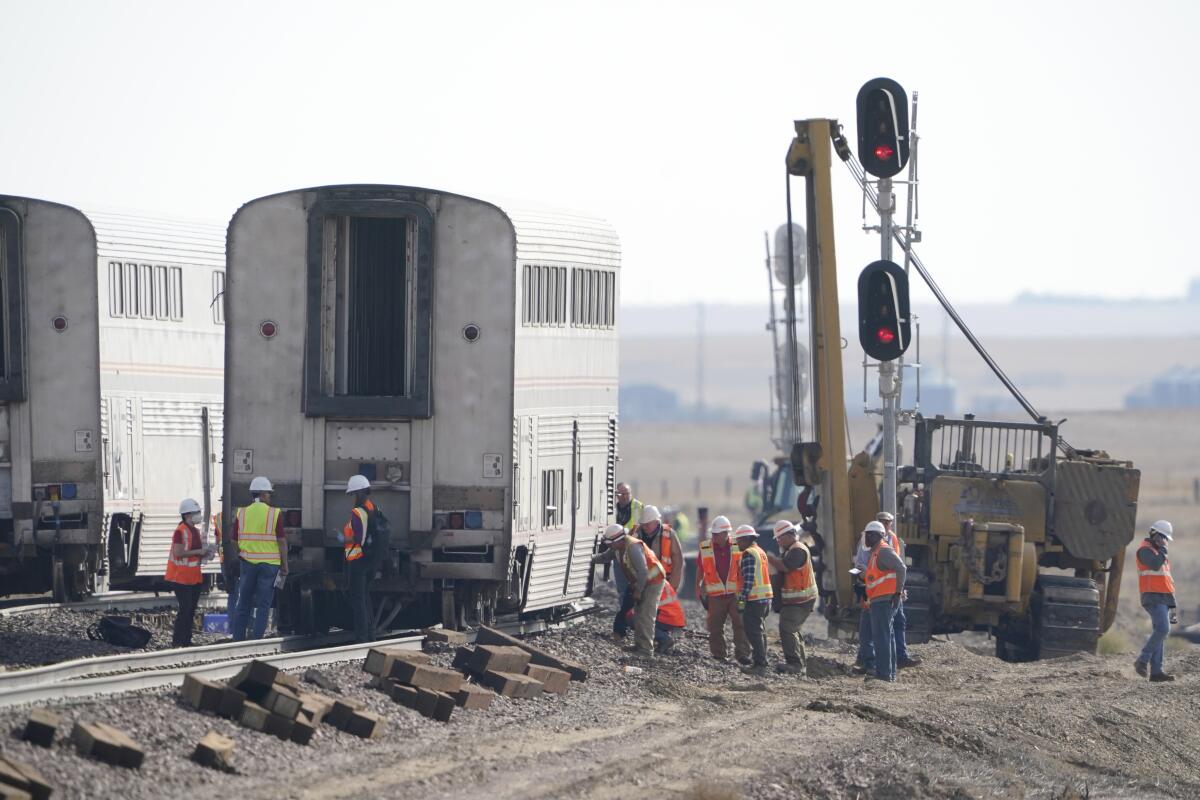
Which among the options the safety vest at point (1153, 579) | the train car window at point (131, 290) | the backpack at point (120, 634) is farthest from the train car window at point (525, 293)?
the safety vest at point (1153, 579)

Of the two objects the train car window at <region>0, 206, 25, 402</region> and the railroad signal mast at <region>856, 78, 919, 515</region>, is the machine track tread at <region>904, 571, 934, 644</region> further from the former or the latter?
the train car window at <region>0, 206, 25, 402</region>

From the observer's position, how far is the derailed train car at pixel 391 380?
1755 cm

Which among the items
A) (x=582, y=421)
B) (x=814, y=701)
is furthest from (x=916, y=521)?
(x=814, y=701)

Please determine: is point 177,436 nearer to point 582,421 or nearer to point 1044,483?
point 582,421

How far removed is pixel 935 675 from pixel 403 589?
18.7 ft

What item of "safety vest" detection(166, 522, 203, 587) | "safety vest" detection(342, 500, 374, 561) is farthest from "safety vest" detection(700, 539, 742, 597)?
"safety vest" detection(166, 522, 203, 587)

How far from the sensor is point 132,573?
21.3 metres

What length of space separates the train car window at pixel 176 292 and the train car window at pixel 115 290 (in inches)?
41.5

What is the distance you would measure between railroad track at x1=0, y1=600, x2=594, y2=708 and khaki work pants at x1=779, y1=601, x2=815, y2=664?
12.5ft

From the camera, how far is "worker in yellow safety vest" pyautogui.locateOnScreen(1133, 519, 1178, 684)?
2055cm

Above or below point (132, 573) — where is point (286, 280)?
above

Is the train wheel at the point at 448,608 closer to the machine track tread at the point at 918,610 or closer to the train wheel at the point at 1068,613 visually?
the machine track tread at the point at 918,610

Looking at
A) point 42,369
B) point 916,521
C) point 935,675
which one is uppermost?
point 42,369

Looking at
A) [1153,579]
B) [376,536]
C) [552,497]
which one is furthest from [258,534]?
[1153,579]
